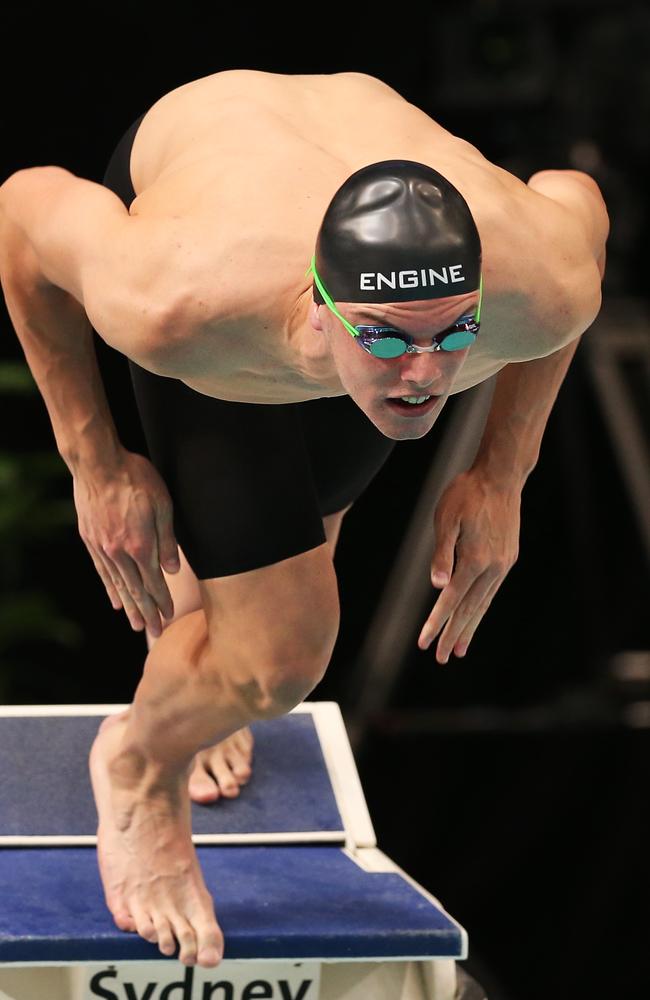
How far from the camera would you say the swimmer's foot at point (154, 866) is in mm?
2328

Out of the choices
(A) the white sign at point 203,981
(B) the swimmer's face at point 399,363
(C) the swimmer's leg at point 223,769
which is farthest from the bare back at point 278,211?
(A) the white sign at point 203,981

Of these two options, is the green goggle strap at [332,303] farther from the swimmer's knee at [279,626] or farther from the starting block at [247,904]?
the starting block at [247,904]

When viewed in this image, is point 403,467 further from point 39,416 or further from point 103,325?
point 103,325

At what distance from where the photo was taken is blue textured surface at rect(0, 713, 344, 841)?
2719 mm

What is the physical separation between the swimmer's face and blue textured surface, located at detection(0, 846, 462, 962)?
843 millimetres

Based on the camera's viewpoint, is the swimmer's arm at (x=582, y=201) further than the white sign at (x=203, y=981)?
No

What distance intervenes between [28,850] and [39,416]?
185 cm

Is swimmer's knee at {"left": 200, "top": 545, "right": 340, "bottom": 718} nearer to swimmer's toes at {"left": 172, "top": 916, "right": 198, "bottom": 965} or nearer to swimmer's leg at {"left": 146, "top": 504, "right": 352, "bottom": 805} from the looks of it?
swimmer's toes at {"left": 172, "top": 916, "right": 198, "bottom": 965}

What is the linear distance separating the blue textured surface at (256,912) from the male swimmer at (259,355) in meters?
0.05

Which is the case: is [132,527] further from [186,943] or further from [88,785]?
[88,785]

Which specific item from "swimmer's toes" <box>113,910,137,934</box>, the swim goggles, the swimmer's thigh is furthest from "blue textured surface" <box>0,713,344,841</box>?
the swim goggles

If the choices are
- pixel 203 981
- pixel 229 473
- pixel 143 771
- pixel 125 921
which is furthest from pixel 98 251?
pixel 203 981

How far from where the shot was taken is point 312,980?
94.9 inches

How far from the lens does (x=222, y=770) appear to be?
287cm
